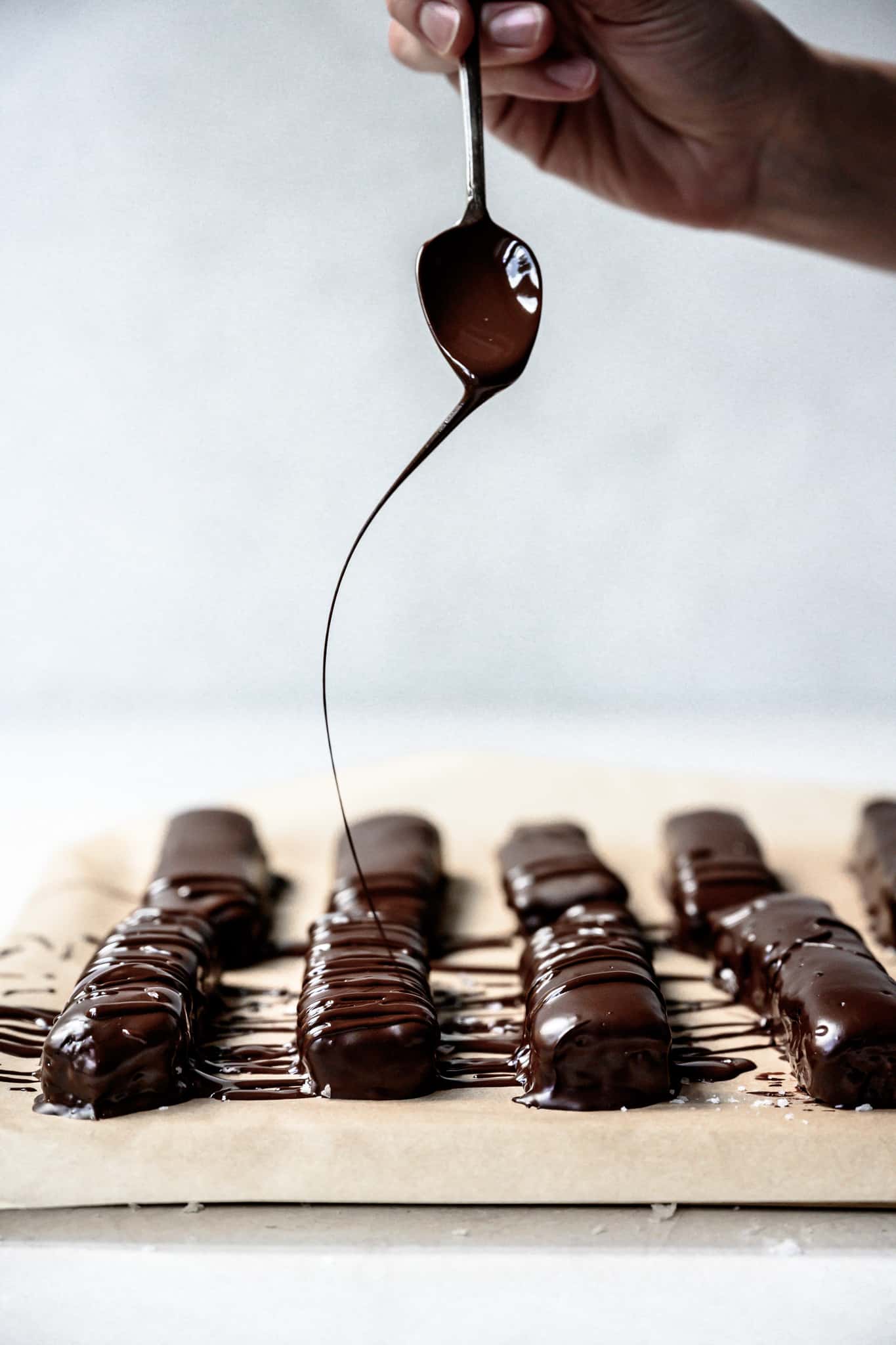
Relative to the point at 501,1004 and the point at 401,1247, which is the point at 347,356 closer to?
the point at 501,1004

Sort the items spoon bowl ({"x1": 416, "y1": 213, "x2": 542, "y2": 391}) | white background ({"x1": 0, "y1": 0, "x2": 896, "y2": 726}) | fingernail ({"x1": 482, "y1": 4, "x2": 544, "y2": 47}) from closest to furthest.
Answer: spoon bowl ({"x1": 416, "y1": 213, "x2": 542, "y2": 391}) < fingernail ({"x1": 482, "y1": 4, "x2": 544, "y2": 47}) < white background ({"x1": 0, "y1": 0, "x2": 896, "y2": 726})

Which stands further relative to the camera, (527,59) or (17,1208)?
(527,59)

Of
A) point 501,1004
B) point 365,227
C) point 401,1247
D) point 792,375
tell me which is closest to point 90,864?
point 501,1004

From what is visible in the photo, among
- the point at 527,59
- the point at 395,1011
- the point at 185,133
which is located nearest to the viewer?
the point at 395,1011

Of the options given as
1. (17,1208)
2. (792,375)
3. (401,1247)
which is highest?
(792,375)

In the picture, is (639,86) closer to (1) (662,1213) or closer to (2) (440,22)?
(2) (440,22)

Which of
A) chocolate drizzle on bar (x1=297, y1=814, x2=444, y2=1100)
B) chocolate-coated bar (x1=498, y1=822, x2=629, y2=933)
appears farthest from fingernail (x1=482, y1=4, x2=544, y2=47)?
chocolate-coated bar (x1=498, y1=822, x2=629, y2=933)

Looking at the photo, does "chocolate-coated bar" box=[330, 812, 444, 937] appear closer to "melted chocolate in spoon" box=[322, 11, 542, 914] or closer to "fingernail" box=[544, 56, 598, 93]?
"melted chocolate in spoon" box=[322, 11, 542, 914]
